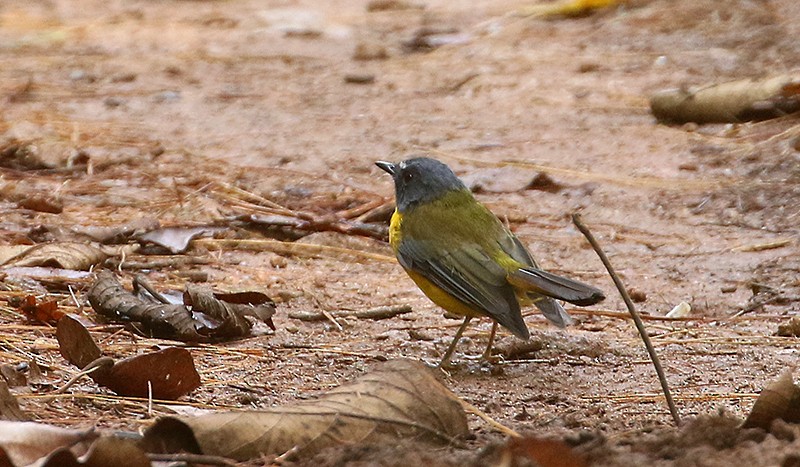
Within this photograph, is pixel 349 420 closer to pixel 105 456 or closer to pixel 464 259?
pixel 105 456

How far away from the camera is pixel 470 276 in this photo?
4.86 meters

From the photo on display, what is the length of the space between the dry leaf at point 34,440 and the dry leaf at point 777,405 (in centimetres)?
168

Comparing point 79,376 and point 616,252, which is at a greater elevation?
point 79,376

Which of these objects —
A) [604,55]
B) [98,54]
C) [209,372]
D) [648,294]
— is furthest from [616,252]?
[98,54]

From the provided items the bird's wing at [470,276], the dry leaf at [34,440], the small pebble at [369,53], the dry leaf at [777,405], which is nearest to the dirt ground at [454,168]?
the small pebble at [369,53]

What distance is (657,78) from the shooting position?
33.9ft

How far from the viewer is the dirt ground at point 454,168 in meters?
4.21

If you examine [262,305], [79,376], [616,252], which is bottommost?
[616,252]

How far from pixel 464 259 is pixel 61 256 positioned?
193 cm

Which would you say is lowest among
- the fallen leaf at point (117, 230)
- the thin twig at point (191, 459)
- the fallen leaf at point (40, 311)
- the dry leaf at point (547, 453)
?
the fallen leaf at point (117, 230)

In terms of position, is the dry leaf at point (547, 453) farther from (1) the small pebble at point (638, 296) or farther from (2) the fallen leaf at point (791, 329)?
(1) the small pebble at point (638, 296)

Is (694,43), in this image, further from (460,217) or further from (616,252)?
(460,217)

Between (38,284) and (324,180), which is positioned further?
(324,180)

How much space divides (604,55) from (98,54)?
5015 millimetres
